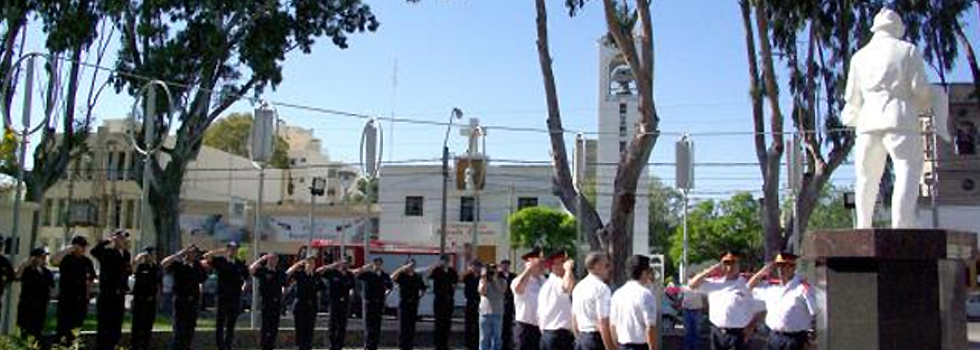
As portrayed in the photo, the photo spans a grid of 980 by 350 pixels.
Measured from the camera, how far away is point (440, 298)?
1680 cm

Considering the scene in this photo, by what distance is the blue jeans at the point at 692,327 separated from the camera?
15.8 m

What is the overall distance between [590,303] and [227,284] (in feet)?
25.8

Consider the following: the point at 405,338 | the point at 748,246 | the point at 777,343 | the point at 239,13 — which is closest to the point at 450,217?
the point at 748,246

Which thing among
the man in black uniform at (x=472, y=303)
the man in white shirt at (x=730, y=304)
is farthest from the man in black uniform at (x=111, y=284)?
the man in white shirt at (x=730, y=304)

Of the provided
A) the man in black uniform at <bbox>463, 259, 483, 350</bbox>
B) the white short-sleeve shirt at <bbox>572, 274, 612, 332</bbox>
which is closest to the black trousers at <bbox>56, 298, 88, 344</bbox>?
the man in black uniform at <bbox>463, 259, 483, 350</bbox>

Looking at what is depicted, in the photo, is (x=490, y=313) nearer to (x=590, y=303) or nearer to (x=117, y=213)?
(x=590, y=303)

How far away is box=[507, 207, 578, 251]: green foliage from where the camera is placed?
157 ft

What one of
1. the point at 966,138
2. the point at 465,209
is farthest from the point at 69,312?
the point at 966,138

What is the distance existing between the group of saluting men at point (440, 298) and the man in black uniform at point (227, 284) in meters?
0.02

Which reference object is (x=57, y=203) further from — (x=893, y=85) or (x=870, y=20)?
(x=893, y=85)

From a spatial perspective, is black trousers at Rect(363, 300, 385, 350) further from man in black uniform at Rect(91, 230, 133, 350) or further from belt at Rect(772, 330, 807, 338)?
belt at Rect(772, 330, 807, 338)

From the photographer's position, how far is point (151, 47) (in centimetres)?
2636

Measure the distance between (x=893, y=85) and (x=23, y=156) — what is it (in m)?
11.8

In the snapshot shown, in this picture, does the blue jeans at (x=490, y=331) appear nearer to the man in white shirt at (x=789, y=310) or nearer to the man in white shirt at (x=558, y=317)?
the man in white shirt at (x=558, y=317)
